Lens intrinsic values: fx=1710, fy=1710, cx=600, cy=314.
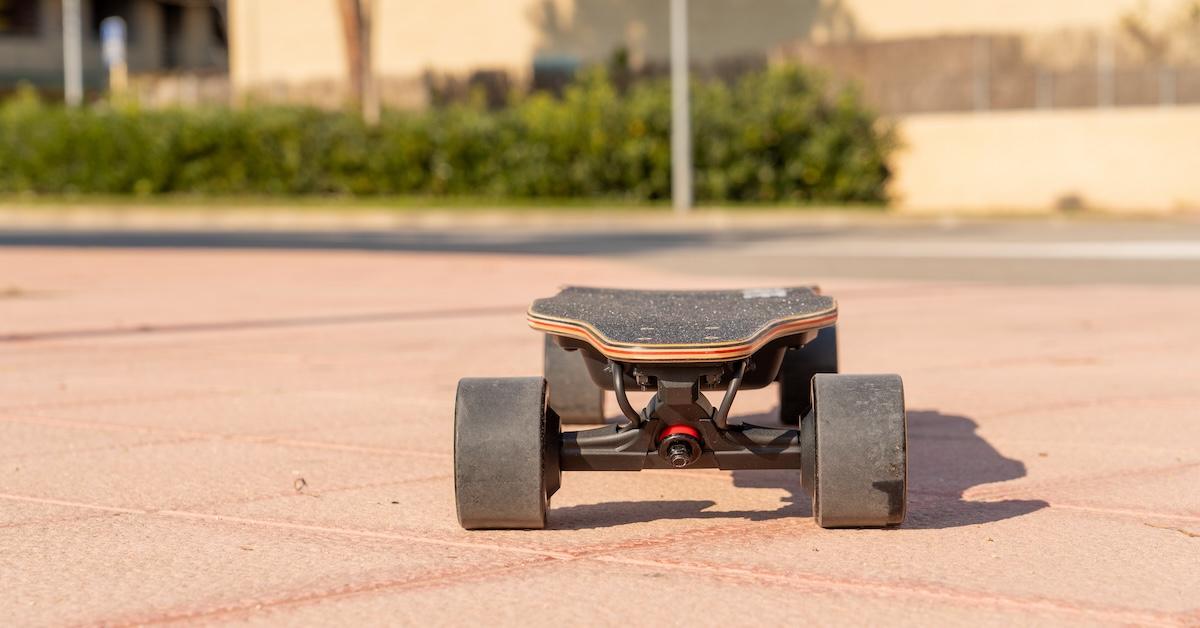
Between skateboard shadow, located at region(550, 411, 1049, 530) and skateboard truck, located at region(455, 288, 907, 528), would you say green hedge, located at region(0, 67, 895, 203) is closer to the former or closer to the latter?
skateboard shadow, located at region(550, 411, 1049, 530)

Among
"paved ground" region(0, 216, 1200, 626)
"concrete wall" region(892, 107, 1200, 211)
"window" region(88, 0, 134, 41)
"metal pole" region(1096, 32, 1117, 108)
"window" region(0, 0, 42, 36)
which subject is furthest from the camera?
"window" region(88, 0, 134, 41)

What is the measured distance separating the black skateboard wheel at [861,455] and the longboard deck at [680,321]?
305 millimetres

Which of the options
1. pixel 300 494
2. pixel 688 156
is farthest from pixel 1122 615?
pixel 688 156

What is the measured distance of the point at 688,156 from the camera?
95.5ft

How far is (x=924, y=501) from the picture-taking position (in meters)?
5.47

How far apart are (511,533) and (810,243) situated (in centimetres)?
1647

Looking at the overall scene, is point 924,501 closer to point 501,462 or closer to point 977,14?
point 501,462

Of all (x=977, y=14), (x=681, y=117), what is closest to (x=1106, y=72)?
(x=977, y=14)

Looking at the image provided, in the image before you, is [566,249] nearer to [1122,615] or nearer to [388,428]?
[388,428]

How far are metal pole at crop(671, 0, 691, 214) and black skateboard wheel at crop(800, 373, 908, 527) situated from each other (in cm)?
2396

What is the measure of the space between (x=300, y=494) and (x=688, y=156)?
2380 cm

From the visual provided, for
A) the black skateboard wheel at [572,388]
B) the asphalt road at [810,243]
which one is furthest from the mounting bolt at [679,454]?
the asphalt road at [810,243]

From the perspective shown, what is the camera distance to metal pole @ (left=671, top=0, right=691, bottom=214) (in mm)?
28922

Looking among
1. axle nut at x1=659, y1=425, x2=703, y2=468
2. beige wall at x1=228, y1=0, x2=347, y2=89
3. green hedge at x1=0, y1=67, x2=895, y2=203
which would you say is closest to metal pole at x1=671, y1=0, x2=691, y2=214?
green hedge at x1=0, y1=67, x2=895, y2=203
